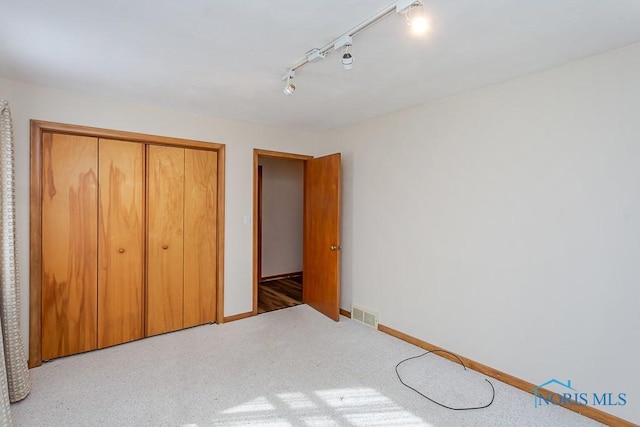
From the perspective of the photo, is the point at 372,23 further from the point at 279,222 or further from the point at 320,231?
the point at 279,222

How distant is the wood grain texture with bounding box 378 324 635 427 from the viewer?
6.09 feet

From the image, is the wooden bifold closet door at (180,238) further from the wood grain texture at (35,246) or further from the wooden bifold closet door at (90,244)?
the wood grain texture at (35,246)

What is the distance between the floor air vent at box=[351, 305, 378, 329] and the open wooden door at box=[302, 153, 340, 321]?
218mm

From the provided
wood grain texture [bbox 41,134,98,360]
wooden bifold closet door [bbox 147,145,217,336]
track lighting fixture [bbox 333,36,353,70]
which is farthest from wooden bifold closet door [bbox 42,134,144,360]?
track lighting fixture [bbox 333,36,353,70]

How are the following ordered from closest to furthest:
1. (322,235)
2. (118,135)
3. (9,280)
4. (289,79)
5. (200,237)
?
1. (9,280)
2. (289,79)
3. (118,135)
4. (200,237)
5. (322,235)

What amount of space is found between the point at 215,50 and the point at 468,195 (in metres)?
2.19

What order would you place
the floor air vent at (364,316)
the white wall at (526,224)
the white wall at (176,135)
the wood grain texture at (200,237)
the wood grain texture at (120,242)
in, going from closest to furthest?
the white wall at (526,224)
the white wall at (176,135)
the wood grain texture at (120,242)
the wood grain texture at (200,237)
the floor air vent at (364,316)

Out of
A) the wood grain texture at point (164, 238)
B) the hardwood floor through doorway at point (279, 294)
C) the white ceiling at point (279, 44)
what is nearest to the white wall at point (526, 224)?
the white ceiling at point (279, 44)

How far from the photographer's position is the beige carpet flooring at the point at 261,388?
1.90 meters

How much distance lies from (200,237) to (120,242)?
28.9 inches

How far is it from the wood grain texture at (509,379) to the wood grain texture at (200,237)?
6.42ft

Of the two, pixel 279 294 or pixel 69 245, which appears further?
pixel 279 294

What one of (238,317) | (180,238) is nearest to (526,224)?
(238,317)

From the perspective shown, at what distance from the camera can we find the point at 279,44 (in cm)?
178
